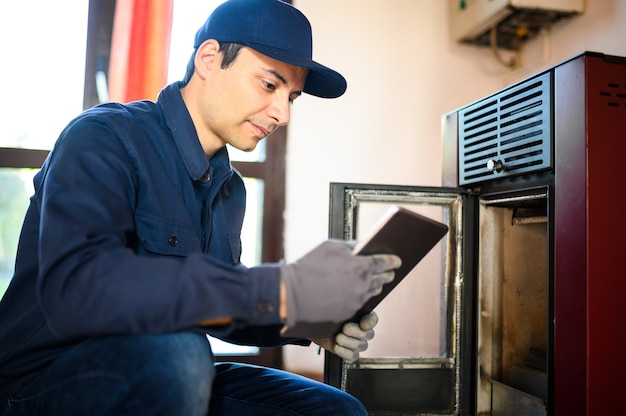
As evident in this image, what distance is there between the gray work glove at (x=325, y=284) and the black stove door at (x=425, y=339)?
0.69 metres

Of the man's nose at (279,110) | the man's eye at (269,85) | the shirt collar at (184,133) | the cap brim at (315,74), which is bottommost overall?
the shirt collar at (184,133)

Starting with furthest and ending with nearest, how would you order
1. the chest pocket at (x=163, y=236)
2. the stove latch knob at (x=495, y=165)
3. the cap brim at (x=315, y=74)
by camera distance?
the stove latch knob at (x=495, y=165), the cap brim at (x=315, y=74), the chest pocket at (x=163, y=236)

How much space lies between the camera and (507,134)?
1515 millimetres

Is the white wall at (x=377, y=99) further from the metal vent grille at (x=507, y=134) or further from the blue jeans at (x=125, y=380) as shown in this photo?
the blue jeans at (x=125, y=380)

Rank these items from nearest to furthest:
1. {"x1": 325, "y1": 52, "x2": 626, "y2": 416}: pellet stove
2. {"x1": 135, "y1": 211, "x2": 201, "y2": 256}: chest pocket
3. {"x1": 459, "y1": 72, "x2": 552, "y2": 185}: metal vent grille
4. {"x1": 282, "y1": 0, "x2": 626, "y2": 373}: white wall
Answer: {"x1": 135, "y1": 211, "x2": 201, "y2": 256}: chest pocket → {"x1": 325, "y1": 52, "x2": 626, "y2": 416}: pellet stove → {"x1": 459, "y1": 72, "x2": 552, "y2": 185}: metal vent grille → {"x1": 282, "y1": 0, "x2": 626, "y2": 373}: white wall

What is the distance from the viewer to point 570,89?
4.20ft

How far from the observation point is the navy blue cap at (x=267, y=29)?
108cm

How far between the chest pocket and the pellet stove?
22.6 inches

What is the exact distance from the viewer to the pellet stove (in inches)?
48.0

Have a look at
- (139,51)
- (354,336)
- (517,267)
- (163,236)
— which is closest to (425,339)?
(517,267)

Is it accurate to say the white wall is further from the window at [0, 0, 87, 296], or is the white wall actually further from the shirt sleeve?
the shirt sleeve

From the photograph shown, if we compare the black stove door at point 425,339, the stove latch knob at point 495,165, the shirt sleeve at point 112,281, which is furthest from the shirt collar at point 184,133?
the stove latch knob at point 495,165

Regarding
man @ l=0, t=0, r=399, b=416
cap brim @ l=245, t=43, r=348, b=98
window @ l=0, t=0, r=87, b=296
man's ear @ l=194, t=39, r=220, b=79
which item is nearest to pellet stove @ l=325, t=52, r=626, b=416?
cap brim @ l=245, t=43, r=348, b=98

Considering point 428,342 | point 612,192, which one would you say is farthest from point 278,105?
point 428,342
